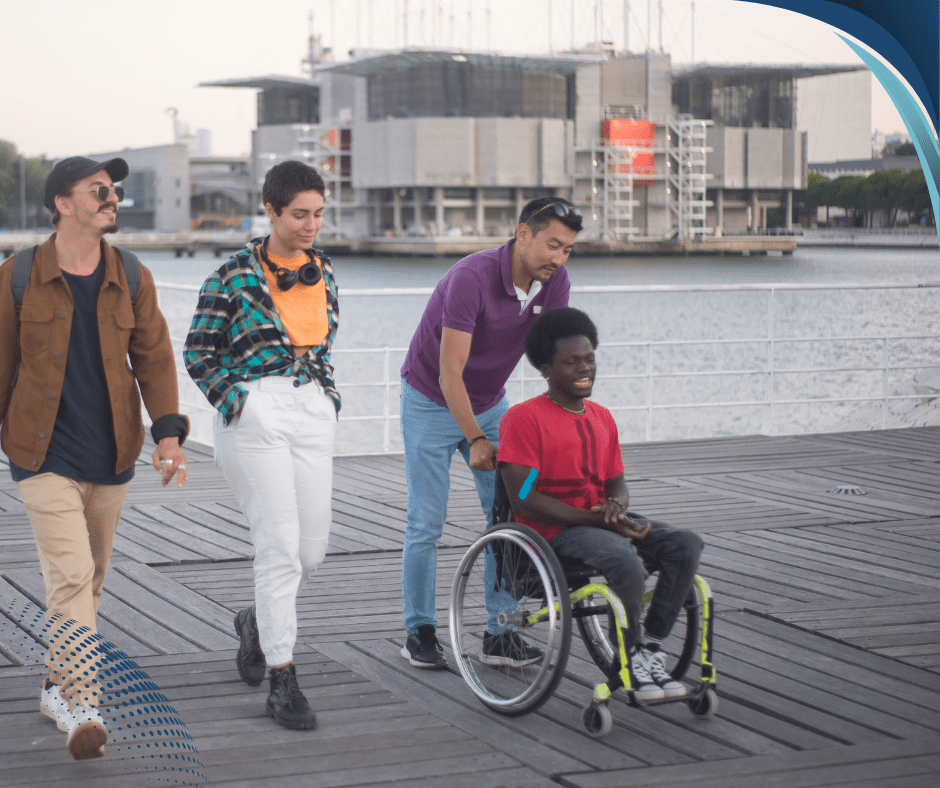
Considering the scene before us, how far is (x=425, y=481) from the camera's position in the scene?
3490 mm

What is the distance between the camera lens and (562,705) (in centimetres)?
322

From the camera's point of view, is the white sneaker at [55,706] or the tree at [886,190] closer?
the white sneaker at [55,706]

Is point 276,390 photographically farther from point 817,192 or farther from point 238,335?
point 817,192

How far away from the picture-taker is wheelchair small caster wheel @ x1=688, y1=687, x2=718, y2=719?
3.06m

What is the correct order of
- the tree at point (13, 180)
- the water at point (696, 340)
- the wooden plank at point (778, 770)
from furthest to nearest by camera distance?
the tree at point (13, 180) < the water at point (696, 340) < the wooden plank at point (778, 770)

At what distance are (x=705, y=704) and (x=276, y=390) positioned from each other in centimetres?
139

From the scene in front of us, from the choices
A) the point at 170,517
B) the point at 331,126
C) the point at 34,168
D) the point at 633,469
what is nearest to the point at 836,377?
the point at 633,469

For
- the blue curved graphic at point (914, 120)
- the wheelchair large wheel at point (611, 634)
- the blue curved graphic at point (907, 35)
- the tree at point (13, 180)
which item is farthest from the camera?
the tree at point (13, 180)

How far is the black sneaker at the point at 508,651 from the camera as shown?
3.42 m

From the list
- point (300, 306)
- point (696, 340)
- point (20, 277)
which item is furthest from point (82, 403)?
point (696, 340)

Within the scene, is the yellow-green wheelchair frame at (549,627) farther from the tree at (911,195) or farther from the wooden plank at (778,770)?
the tree at (911,195)

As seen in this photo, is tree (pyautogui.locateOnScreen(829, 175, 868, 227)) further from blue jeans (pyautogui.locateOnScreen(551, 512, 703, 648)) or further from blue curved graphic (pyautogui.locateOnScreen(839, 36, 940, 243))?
blue jeans (pyautogui.locateOnScreen(551, 512, 703, 648))

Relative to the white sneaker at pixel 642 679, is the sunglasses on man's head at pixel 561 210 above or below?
above

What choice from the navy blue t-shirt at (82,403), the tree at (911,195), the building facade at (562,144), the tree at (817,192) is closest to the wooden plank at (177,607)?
the navy blue t-shirt at (82,403)
